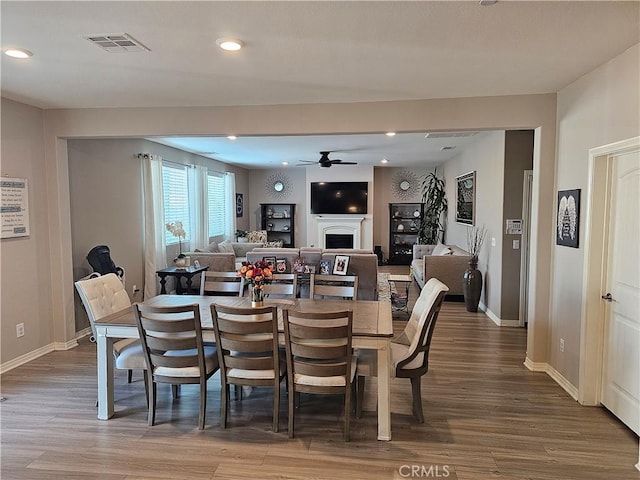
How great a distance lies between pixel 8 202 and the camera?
406 centimetres

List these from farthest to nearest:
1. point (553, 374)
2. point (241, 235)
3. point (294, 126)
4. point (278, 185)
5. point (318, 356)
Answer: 1. point (278, 185)
2. point (241, 235)
3. point (294, 126)
4. point (553, 374)
5. point (318, 356)

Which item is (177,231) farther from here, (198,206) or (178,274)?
(198,206)

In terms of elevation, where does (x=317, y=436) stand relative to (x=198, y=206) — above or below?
below

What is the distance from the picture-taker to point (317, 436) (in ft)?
9.57

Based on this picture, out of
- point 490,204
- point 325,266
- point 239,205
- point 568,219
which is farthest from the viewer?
point 239,205

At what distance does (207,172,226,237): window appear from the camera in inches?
368

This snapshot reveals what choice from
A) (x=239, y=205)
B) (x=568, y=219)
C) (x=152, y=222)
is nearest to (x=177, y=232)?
(x=152, y=222)

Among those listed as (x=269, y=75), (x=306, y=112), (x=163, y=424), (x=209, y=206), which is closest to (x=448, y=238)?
(x=209, y=206)

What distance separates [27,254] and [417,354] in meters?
4.03

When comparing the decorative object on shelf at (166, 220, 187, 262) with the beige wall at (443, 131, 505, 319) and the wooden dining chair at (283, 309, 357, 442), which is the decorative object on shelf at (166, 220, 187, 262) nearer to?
the wooden dining chair at (283, 309, 357, 442)

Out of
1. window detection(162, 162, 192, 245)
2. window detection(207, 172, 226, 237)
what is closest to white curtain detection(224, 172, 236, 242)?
window detection(207, 172, 226, 237)

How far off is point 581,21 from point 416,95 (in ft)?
5.58

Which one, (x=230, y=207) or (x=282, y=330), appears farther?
(x=230, y=207)

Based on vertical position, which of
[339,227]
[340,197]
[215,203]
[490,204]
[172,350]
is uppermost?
[340,197]
